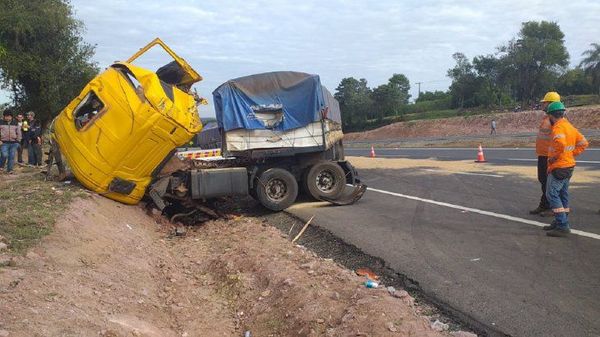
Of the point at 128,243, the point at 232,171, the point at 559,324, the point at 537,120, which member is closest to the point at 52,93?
the point at 232,171

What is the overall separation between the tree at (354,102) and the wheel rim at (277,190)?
6755 centimetres

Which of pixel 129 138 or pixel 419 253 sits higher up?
pixel 129 138

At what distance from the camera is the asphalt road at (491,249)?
4625mm

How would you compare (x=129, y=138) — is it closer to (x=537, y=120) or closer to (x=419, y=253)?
(x=419, y=253)

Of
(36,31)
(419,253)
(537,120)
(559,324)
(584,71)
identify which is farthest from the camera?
(584,71)

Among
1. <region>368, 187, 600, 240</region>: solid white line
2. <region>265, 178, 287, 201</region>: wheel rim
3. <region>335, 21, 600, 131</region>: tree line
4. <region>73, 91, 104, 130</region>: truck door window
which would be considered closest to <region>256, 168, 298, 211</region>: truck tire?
<region>265, 178, 287, 201</region>: wheel rim

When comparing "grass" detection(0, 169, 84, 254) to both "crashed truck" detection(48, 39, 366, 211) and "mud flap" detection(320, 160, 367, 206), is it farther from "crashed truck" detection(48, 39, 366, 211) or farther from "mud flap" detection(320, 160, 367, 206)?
"mud flap" detection(320, 160, 367, 206)

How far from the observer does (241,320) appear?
509 cm

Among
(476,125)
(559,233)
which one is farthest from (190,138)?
(476,125)

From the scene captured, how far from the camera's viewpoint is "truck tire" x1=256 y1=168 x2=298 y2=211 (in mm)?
10523

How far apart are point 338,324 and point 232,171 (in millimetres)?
5986

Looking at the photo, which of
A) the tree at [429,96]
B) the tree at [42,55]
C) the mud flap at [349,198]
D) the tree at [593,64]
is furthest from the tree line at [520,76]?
the mud flap at [349,198]

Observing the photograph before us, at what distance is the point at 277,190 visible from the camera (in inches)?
425

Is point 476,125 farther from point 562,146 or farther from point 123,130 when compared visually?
point 123,130
